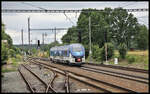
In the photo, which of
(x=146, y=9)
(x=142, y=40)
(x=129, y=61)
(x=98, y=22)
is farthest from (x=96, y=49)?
(x=142, y=40)

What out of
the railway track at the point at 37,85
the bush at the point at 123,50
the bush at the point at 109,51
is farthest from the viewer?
the bush at the point at 123,50

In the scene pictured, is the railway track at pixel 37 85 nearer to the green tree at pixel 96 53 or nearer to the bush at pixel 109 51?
the bush at pixel 109 51

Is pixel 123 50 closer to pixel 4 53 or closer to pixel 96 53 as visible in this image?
pixel 96 53

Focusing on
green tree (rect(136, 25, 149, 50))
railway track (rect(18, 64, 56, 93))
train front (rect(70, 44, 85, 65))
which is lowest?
railway track (rect(18, 64, 56, 93))

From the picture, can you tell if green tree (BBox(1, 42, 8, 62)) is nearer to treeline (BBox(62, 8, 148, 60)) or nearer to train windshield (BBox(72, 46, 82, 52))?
train windshield (BBox(72, 46, 82, 52))

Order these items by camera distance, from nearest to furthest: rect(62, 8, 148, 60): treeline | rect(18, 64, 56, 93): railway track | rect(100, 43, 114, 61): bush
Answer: rect(18, 64, 56, 93): railway track, rect(100, 43, 114, 61): bush, rect(62, 8, 148, 60): treeline

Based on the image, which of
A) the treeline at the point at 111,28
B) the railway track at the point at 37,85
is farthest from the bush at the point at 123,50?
the railway track at the point at 37,85

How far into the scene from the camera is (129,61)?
4125 cm

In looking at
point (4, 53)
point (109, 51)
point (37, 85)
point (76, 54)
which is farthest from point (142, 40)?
point (4, 53)

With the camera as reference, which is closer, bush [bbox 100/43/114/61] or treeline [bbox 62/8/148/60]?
bush [bbox 100/43/114/61]

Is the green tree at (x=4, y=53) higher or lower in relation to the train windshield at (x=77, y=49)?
lower

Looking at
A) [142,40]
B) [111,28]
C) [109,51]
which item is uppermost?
[111,28]

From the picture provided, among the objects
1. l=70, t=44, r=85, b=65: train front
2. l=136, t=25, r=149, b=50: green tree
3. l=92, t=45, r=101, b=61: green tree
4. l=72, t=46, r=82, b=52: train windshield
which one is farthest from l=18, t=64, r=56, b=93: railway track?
l=136, t=25, r=149, b=50: green tree

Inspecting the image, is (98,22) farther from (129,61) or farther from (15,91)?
(15,91)
